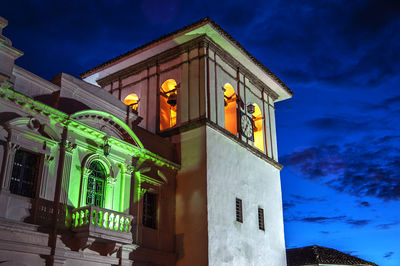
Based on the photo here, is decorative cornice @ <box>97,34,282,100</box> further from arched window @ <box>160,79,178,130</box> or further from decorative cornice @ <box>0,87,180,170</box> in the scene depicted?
decorative cornice @ <box>0,87,180,170</box>

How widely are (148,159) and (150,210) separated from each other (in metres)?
2.14

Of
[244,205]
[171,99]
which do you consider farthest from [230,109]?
[244,205]

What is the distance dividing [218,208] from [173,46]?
8865 mm

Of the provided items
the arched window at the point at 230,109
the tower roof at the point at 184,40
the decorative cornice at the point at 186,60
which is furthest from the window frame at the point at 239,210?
the tower roof at the point at 184,40

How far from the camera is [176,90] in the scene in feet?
78.9

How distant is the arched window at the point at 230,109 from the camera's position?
24.6 meters

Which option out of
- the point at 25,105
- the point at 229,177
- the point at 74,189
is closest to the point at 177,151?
the point at 229,177

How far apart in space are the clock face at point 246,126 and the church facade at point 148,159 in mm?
61

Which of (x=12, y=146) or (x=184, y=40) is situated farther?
(x=184, y=40)

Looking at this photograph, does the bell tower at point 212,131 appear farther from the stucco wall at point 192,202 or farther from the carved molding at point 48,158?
the carved molding at point 48,158

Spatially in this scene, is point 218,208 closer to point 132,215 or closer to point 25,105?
point 132,215

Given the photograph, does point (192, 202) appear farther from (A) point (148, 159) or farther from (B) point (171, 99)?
(B) point (171, 99)

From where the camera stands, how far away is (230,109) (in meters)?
25.0

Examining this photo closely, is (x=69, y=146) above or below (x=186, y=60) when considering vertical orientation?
below
